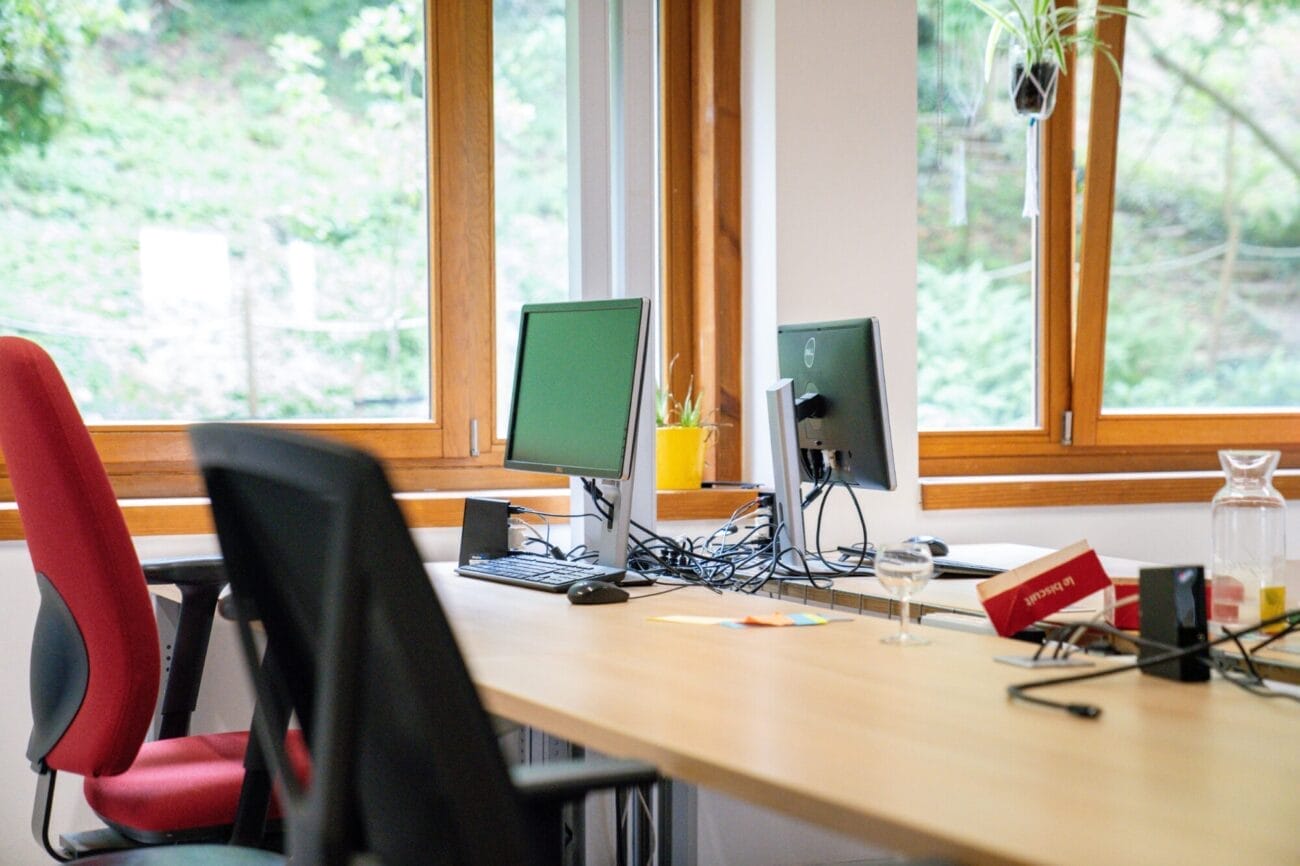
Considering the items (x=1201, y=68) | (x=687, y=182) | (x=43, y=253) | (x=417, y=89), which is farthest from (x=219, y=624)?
(x=1201, y=68)

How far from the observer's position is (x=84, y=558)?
1.89 meters

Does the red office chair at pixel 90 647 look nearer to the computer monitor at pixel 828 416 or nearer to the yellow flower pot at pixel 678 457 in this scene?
the computer monitor at pixel 828 416

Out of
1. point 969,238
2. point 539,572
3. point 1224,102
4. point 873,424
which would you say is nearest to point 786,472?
point 873,424

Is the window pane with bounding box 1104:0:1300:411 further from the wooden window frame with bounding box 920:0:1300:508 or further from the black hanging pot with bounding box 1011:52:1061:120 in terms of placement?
the black hanging pot with bounding box 1011:52:1061:120

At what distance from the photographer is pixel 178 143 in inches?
127

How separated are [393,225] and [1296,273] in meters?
2.99

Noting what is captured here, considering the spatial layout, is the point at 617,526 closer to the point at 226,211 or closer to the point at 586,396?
the point at 586,396

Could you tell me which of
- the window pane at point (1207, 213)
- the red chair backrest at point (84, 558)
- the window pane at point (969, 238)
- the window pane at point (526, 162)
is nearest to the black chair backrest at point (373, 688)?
the red chair backrest at point (84, 558)

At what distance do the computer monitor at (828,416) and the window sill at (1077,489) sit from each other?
0.84m

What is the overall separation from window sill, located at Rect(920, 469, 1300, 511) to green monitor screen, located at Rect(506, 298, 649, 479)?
4.43ft

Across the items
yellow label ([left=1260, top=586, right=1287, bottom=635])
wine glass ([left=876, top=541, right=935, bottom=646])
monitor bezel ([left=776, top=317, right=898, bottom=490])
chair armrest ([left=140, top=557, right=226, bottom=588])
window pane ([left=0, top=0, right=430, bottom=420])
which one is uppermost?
window pane ([left=0, top=0, right=430, bottom=420])

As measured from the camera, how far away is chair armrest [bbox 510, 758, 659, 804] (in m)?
1.19

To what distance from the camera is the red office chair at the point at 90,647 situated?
1870 millimetres

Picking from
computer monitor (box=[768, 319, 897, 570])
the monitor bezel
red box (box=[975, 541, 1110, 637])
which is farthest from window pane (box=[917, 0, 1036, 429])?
red box (box=[975, 541, 1110, 637])
